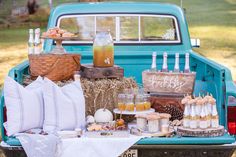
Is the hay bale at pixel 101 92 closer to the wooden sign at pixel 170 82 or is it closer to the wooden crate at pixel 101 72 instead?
the wooden crate at pixel 101 72

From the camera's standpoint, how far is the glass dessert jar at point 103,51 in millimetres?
5598

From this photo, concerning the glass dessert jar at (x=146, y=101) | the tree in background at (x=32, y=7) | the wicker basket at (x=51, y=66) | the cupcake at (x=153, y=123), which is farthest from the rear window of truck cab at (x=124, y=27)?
the tree in background at (x=32, y=7)

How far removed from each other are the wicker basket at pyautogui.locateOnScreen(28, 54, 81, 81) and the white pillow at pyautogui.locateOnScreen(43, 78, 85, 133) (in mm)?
598

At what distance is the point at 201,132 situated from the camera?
468cm

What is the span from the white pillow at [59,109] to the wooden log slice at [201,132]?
752mm

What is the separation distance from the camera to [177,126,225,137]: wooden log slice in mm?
4684

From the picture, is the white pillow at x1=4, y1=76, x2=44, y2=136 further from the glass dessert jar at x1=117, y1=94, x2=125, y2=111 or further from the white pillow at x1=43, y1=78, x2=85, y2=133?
the glass dessert jar at x1=117, y1=94, x2=125, y2=111

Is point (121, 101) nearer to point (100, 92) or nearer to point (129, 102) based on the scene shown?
point (129, 102)

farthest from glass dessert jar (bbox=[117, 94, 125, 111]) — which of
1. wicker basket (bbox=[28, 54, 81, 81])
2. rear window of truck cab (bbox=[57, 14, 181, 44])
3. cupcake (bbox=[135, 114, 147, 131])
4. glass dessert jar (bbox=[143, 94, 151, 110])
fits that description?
rear window of truck cab (bbox=[57, 14, 181, 44])


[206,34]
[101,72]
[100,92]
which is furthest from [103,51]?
[206,34]

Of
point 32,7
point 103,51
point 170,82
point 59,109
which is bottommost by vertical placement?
point 59,109

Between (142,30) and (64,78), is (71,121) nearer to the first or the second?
(64,78)

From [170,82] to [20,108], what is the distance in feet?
4.04

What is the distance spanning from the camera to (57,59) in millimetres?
5551
